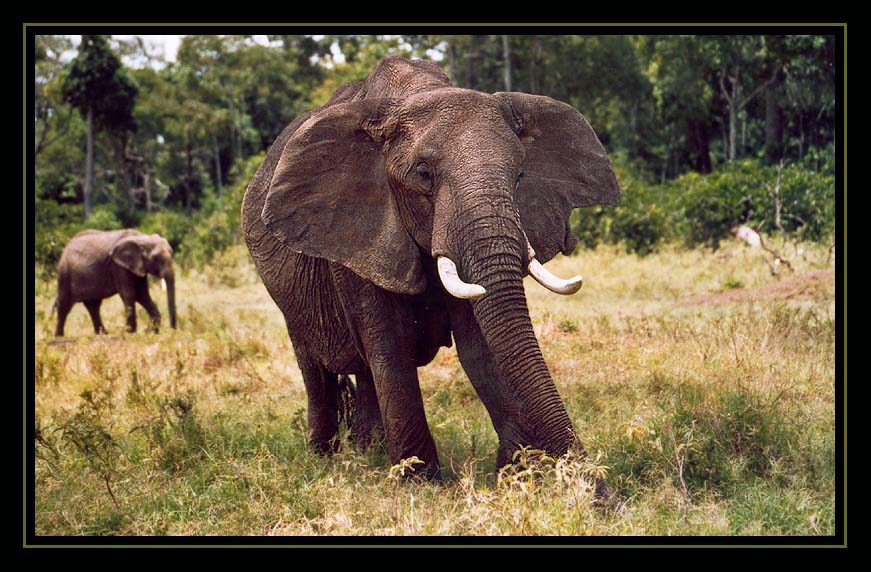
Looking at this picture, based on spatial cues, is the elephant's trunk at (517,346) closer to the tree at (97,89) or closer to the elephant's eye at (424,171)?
the elephant's eye at (424,171)

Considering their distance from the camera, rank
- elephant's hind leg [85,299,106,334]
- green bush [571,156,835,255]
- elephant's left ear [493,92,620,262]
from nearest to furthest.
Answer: elephant's left ear [493,92,620,262]
elephant's hind leg [85,299,106,334]
green bush [571,156,835,255]

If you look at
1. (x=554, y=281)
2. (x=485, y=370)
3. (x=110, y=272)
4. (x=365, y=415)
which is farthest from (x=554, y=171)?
(x=110, y=272)

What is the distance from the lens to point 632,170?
30.1 meters

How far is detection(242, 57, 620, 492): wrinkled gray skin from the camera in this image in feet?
16.7

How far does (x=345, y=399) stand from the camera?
7.27 m

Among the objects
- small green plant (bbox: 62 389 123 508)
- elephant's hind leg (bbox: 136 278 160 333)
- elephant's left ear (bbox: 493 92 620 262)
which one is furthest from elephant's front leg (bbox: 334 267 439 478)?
elephant's hind leg (bbox: 136 278 160 333)

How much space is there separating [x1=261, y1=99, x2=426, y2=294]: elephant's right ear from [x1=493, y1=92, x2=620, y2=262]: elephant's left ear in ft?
2.24

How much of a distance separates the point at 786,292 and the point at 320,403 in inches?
265

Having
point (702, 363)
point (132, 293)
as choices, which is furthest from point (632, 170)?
point (702, 363)

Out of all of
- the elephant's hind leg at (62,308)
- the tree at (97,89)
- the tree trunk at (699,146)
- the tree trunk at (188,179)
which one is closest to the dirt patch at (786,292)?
the elephant's hind leg at (62,308)

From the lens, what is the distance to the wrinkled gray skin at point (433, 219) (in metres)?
5.09

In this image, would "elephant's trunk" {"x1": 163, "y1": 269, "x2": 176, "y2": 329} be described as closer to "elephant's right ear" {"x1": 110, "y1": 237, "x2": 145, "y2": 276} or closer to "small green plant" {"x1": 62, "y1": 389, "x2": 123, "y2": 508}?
"elephant's right ear" {"x1": 110, "y1": 237, "x2": 145, "y2": 276}
